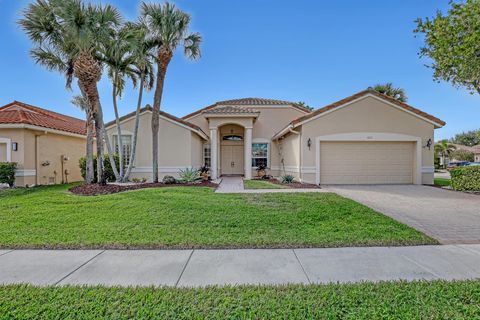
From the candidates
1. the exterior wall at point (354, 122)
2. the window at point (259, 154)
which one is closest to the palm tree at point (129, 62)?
the window at point (259, 154)

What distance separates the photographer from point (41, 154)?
13516mm

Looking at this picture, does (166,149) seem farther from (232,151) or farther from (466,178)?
(466,178)

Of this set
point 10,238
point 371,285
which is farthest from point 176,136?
point 371,285

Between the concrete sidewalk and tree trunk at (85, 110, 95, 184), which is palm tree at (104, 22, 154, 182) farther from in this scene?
the concrete sidewalk

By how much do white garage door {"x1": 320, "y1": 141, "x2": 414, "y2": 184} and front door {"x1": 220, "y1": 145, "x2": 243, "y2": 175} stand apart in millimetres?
7040

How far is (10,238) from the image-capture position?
5.13m

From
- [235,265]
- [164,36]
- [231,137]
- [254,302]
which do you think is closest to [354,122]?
[231,137]

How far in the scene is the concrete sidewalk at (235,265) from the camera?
357 centimetres

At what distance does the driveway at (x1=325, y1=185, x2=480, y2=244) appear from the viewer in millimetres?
5617

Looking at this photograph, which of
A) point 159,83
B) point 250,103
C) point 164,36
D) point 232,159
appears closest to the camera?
point 164,36

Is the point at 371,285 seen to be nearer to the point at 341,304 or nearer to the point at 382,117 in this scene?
the point at 341,304

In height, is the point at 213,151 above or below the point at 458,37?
below

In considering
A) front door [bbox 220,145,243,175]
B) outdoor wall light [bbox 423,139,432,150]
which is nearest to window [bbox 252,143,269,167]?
front door [bbox 220,145,243,175]

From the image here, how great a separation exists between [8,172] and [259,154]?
14248 mm
